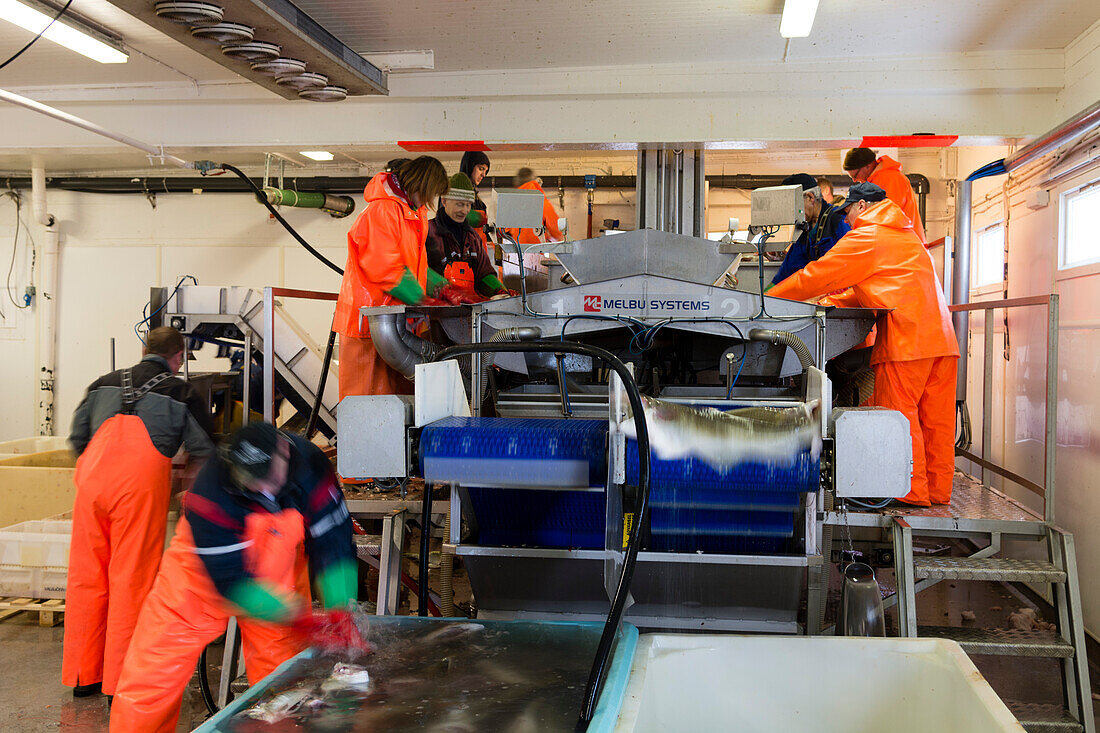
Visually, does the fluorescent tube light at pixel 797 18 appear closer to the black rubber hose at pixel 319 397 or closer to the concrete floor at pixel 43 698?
the black rubber hose at pixel 319 397

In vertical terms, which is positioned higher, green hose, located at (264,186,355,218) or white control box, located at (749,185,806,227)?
green hose, located at (264,186,355,218)

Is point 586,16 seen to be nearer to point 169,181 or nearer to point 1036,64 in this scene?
point 1036,64

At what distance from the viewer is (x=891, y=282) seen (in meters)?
3.01

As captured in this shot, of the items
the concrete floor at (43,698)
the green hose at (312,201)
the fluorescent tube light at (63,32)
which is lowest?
the concrete floor at (43,698)

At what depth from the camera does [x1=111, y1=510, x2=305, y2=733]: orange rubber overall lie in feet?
6.28

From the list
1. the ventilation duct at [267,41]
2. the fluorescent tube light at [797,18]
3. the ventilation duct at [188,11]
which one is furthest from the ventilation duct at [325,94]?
the fluorescent tube light at [797,18]

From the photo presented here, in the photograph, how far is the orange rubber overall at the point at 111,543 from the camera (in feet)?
9.38

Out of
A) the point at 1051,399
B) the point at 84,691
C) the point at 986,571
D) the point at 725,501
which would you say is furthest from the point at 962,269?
the point at 84,691

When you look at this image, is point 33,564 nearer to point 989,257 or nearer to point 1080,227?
point 1080,227

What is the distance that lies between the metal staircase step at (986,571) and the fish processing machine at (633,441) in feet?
1.44

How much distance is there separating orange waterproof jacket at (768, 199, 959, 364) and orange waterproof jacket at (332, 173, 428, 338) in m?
1.61

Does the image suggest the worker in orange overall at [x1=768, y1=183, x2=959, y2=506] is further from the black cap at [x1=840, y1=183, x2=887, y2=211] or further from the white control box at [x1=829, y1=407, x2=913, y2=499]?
the white control box at [x1=829, y1=407, x2=913, y2=499]

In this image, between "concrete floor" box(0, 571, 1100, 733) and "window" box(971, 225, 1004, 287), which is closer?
"concrete floor" box(0, 571, 1100, 733)

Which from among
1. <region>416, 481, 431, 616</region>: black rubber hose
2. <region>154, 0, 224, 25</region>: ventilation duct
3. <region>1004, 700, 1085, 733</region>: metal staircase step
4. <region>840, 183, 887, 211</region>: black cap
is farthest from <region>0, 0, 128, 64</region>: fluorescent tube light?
<region>1004, 700, 1085, 733</region>: metal staircase step
